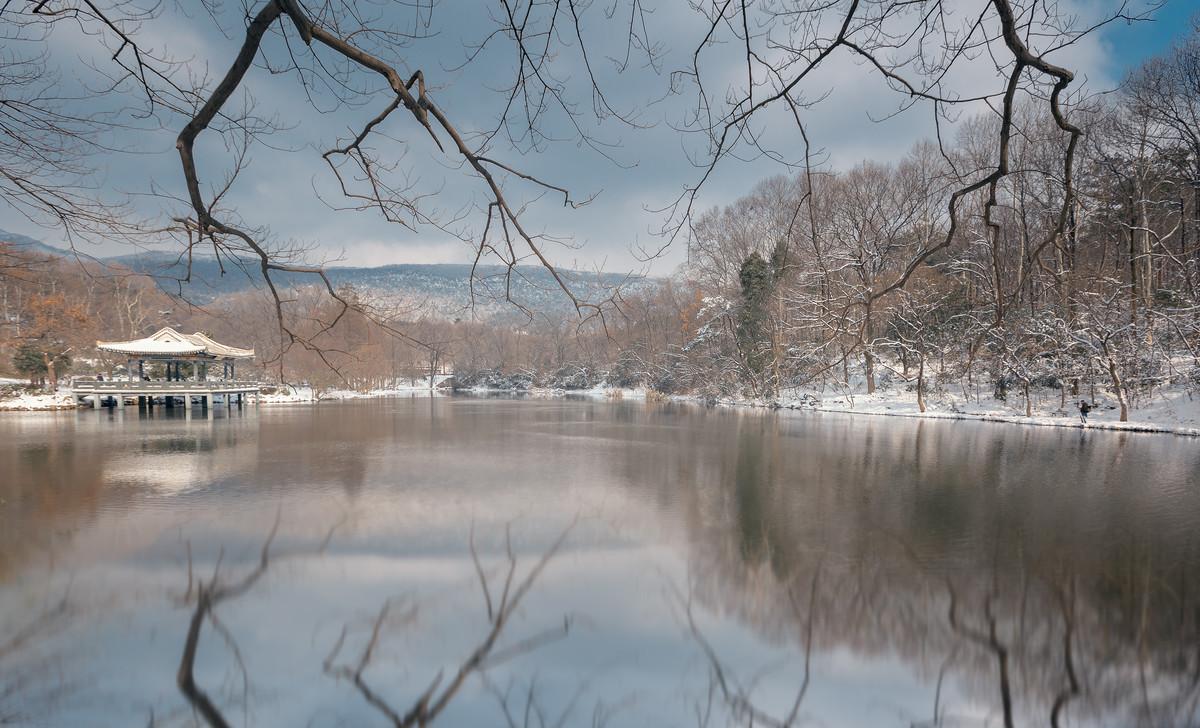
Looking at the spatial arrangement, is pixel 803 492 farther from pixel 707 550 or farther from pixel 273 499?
pixel 273 499

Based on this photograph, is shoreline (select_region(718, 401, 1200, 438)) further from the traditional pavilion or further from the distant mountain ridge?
the traditional pavilion

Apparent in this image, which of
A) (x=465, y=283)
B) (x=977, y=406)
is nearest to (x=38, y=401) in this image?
(x=465, y=283)

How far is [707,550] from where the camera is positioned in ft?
18.8

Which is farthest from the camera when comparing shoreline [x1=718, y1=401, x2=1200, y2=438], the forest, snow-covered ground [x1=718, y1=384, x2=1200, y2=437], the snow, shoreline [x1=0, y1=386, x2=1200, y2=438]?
the snow

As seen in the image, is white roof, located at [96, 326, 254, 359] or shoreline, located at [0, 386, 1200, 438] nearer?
shoreline, located at [0, 386, 1200, 438]

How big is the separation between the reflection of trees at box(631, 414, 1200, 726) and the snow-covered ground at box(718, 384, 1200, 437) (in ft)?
22.5

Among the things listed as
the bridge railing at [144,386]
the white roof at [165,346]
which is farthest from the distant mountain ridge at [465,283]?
the bridge railing at [144,386]

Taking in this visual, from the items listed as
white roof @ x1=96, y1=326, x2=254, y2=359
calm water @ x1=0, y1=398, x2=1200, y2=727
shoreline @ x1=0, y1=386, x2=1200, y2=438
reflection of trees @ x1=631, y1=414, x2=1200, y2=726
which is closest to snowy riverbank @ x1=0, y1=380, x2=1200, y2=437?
shoreline @ x1=0, y1=386, x2=1200, y2=438

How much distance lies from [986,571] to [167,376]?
30.5 meters

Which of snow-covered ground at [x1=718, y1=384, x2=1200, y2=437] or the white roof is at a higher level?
the white roof

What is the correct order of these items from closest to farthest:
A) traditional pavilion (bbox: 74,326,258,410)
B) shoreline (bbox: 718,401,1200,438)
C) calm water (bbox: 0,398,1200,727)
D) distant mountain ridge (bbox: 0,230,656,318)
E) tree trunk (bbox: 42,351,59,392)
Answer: distant mountain ridge (bbox: 0,230,656,318) < calm water (bbox: 0,398,1200,727) < shoreline (bbox: 718,401,1200,438) < traditional pavilion (bbox: 74,326,258,410) < tree trunk (bbox: 42,351,59,392)

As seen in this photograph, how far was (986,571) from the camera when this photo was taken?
5023 mm

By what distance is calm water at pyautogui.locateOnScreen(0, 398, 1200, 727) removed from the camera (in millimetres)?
3281

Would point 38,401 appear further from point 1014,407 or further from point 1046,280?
point 1014,407
